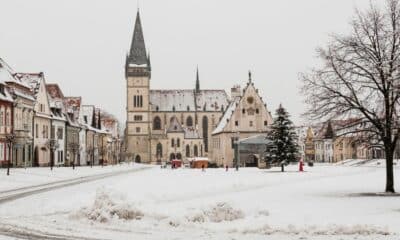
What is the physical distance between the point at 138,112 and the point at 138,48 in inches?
659

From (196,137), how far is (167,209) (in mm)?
145915

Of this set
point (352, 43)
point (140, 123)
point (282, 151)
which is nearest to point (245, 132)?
point (282, 151)

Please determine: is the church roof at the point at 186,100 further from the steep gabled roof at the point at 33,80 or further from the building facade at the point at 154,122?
the steep gabled roof at the point at 33,80

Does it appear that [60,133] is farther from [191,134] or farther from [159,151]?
[191,134]

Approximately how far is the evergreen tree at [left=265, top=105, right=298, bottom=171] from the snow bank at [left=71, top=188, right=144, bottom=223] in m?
50.7

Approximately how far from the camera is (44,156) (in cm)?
7556

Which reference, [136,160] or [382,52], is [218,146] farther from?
[382,52]

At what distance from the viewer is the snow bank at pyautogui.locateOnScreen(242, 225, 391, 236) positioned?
15656mm

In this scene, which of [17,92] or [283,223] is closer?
[283,223]

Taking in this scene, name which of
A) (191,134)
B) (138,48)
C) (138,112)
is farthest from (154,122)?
(138,48)

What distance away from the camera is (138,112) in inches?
6619

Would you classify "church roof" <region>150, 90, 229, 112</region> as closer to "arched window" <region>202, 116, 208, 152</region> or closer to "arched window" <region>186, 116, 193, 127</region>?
"arched window" <region>186, 116, 193, 127</region>

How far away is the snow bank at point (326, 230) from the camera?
51.4 feet

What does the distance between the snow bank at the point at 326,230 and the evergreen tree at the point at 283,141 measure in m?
53.0
